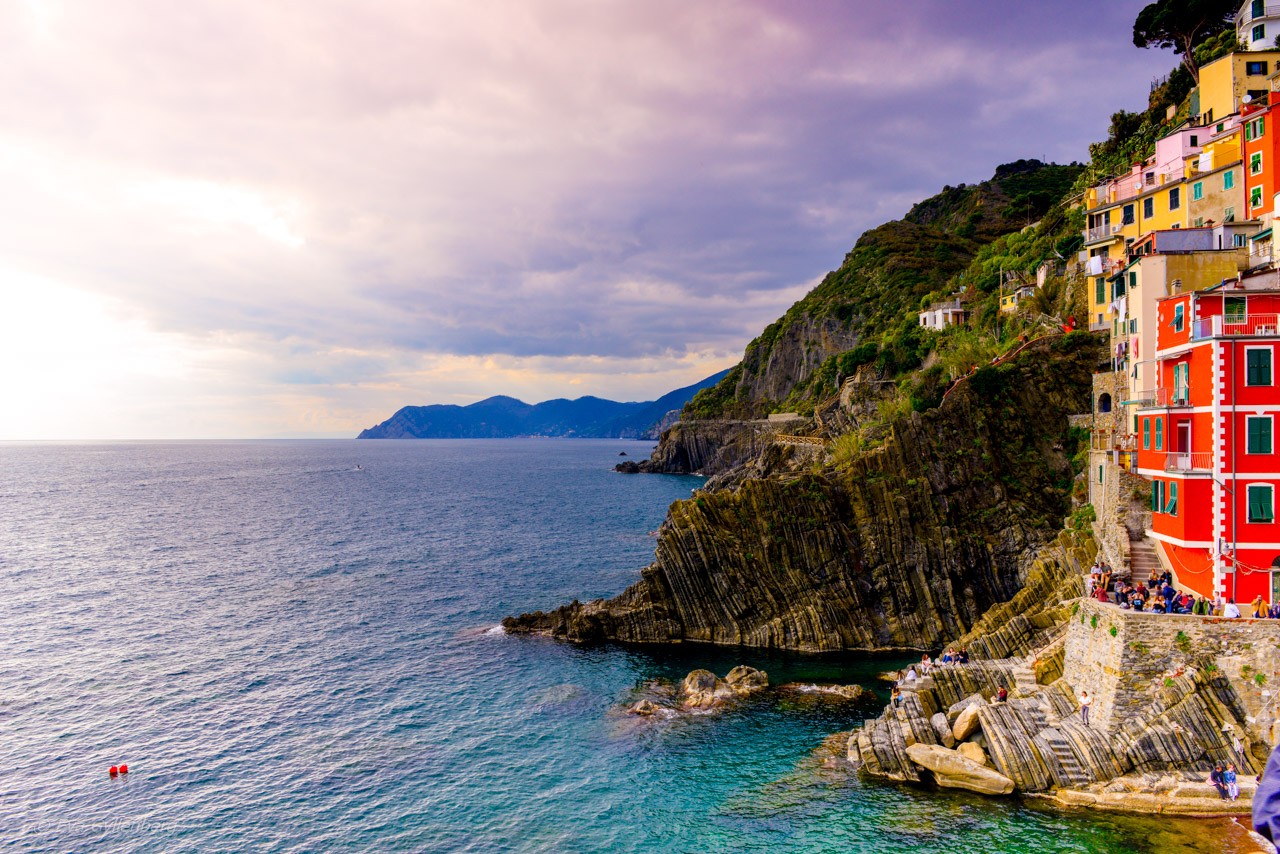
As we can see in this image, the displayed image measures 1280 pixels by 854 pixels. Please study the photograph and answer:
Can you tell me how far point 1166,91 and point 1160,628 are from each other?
227 ft

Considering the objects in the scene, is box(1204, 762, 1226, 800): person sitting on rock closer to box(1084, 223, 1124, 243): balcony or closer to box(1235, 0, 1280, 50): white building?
box(1084, 223, 1124, 243): balcony

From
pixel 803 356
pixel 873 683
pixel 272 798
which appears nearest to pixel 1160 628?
pixel 873 683

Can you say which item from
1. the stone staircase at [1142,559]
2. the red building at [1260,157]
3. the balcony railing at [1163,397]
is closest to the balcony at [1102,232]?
the red building at [1260,157]

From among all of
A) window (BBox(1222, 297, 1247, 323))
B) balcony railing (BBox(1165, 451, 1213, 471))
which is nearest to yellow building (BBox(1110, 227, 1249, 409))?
balcony railing (BBox(1165, 451, 1213, 471))

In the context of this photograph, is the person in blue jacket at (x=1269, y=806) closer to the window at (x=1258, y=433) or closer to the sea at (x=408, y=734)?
the sea at (x=408, y=734)

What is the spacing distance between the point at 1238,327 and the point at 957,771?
71.0 ft

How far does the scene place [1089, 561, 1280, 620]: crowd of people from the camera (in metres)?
29.9

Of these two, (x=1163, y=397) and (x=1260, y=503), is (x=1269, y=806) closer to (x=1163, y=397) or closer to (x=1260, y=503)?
(x=1260, y=503)

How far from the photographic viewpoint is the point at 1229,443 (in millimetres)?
31578

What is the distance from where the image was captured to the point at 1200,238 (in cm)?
4300

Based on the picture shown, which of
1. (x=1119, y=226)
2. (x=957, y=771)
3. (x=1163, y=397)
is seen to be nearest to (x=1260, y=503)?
(x=1163, y=397)

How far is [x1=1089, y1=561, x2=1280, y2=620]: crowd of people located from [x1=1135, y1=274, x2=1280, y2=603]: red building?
4.44 feet

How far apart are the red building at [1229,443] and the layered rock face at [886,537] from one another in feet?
63.9

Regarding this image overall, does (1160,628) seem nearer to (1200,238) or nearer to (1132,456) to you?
(1132,456)
